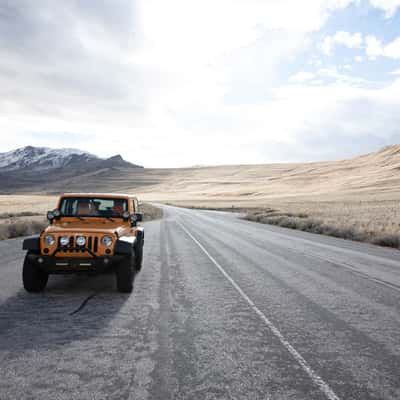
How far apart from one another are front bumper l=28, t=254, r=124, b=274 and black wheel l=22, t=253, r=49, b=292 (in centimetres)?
19

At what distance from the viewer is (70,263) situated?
24.5 feet

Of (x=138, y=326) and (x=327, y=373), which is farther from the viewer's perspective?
(x=138, y=326)

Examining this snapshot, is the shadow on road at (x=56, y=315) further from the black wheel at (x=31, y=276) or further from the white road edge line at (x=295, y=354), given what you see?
the white road edge line at (x=295, y=354)

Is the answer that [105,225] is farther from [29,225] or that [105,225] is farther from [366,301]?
[29,225]

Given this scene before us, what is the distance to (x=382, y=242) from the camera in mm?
18797

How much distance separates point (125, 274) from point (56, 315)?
5.63ft

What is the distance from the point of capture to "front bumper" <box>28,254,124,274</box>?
294 inches

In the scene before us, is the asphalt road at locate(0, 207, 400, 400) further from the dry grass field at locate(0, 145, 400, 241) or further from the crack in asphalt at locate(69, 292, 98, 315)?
the dry grass field at locate(0, 145, 400, 241)

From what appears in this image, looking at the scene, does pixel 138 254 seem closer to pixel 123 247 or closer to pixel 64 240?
pixel 123 247

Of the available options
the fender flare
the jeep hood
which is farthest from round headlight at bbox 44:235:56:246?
the fender flare

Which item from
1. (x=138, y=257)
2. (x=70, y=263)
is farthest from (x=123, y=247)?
(x=138, y=257)

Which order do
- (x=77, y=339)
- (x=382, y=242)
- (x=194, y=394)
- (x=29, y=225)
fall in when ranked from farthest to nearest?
(x=29, y=225) < (x=382, y=242) < (x=77, y=339) < (x=194, y=394)

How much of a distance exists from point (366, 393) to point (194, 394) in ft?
5.76

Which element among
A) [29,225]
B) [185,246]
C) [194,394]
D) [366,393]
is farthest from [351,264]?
[29,225]
